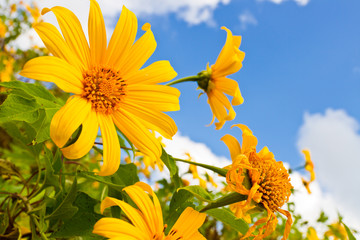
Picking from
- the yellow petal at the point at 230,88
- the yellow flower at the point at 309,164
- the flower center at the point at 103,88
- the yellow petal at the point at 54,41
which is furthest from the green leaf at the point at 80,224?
→ the yellow flower at the point at 309,164

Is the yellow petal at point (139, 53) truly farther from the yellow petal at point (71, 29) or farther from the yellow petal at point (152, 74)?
the yellow petal at point (71, 29)

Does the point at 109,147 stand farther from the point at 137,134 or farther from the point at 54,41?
the point at 54,41

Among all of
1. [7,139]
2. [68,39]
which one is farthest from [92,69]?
[7,139]

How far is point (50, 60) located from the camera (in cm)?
73

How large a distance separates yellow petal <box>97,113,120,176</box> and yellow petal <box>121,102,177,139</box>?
0.08 metres

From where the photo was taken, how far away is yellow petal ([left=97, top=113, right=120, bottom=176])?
74 cm

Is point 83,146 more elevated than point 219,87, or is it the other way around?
point 219,87

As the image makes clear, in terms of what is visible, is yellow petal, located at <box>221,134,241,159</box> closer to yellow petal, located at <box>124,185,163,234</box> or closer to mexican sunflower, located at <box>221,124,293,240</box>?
mexican sunflower, located at <box>221,124,293,240</box>

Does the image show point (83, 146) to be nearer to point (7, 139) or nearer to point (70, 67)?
point (70, 67)

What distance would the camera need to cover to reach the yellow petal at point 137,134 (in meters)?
0.84

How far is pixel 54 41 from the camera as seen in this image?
0.78 meters

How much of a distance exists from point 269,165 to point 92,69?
0.50m

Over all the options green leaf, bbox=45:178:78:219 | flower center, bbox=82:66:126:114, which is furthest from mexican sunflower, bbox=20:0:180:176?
green leaf, bbox=45:178:78:219

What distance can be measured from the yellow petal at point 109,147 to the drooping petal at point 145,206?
6 cm
